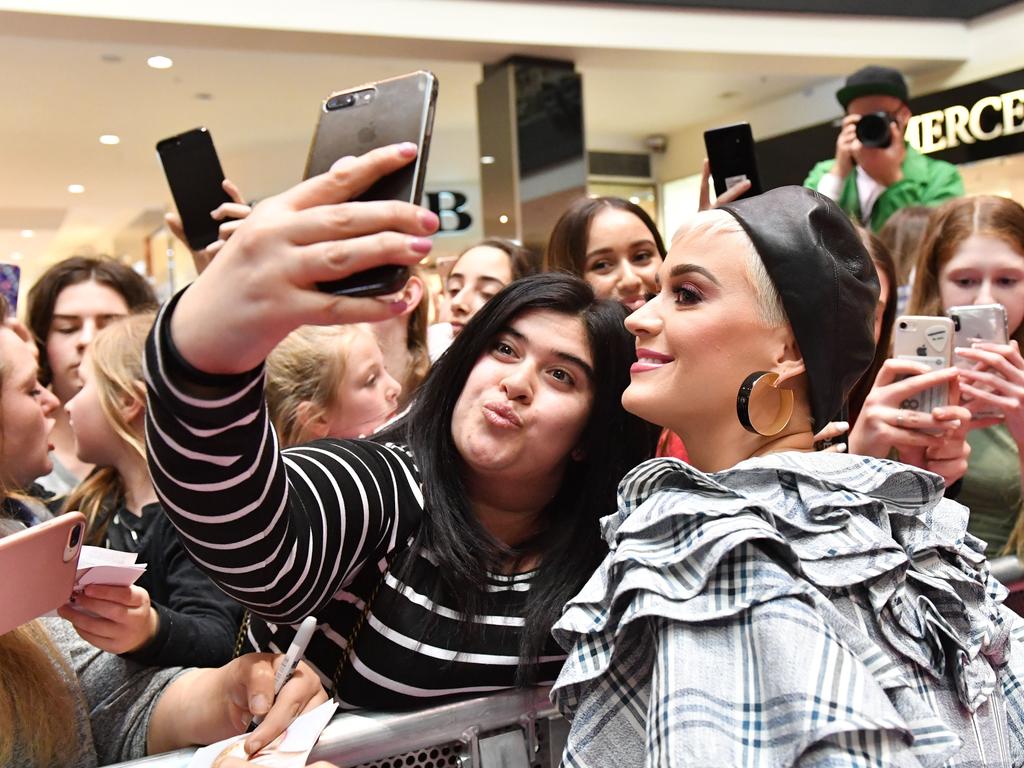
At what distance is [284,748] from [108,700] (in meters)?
0.43

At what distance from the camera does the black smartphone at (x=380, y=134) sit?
0.85 m

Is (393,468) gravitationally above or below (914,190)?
below

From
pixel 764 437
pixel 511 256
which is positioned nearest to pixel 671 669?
pixel 764 437

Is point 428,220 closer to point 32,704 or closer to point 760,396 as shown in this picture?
point 760,396

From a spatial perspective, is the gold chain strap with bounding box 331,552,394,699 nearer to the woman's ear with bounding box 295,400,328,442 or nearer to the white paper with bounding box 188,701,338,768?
the white paper with bounding box 188,701,338,768

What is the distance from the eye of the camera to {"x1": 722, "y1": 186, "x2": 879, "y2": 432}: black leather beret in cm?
127

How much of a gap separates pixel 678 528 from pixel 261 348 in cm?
51

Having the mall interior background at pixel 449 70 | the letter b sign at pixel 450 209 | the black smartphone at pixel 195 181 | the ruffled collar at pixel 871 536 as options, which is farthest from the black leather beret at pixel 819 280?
the letter b sign at pixel 450 209

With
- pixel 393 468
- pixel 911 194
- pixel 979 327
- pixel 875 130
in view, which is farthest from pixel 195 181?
pixel 911 194

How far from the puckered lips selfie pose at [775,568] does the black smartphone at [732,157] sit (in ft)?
2.95

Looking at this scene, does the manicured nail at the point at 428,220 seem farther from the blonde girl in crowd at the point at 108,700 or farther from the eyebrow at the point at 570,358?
the eyebrow at the point at 570,358

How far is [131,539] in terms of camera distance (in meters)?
1.96

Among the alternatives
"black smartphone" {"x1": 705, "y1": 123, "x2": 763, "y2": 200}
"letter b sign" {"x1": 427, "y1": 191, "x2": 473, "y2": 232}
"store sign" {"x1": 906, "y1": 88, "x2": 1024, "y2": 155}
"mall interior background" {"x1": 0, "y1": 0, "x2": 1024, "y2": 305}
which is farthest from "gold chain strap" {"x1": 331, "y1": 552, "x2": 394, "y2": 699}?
"letter b sign" {"x1": 427, "y1": 191, "x2": 473, "y2": 232}

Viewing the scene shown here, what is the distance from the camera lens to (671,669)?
3.26 feet
